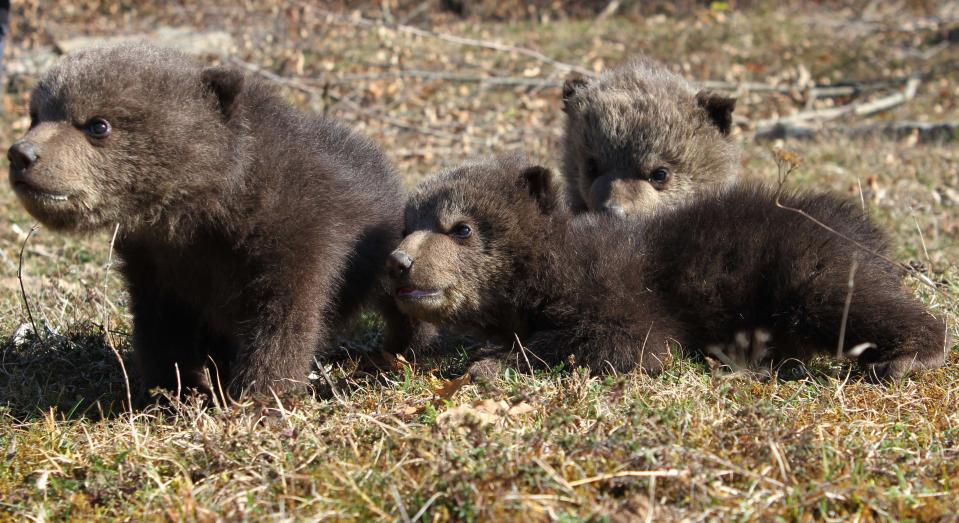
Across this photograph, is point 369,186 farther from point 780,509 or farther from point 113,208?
point 780,509

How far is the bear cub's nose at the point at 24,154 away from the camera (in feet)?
14.1

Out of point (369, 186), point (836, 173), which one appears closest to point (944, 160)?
point (836, 173)

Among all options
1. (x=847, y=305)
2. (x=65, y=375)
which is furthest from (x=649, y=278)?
(x=65, y=375)

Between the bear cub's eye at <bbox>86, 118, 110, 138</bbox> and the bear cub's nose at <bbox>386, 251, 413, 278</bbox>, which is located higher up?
the bear cub's eye at <bbox>86, 118, 110, 138</bbox>

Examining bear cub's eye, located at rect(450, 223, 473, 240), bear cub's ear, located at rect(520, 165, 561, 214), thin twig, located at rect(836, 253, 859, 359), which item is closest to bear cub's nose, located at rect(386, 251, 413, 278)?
bear cub's eye, located at rect(450, 223, 473, 240)

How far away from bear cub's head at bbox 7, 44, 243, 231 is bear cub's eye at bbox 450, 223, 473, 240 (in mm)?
1258

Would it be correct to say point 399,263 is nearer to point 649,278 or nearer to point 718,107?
point 649,278

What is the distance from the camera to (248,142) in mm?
4879

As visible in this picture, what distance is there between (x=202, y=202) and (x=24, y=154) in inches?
32.0

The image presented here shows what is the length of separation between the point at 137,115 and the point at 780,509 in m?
3.30

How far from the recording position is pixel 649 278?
529cm

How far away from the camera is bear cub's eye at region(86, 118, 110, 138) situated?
4.47 meters

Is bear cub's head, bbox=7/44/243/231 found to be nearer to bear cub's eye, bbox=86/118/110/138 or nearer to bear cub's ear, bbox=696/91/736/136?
bear cub's eye, bbox=86/118/110/138

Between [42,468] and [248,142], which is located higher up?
[248,142]
